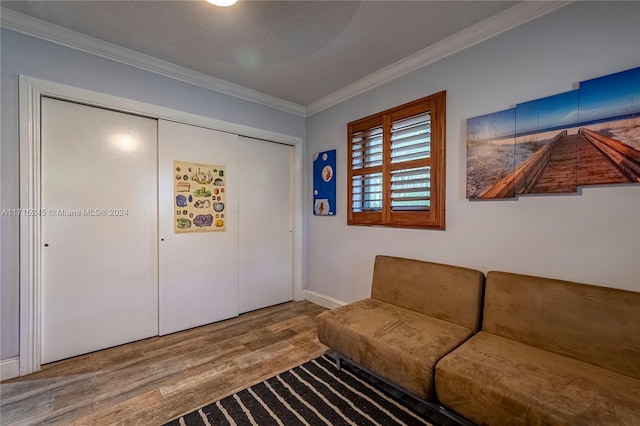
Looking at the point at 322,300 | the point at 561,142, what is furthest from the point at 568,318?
the point at 322,300

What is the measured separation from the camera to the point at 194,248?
2811 millimetres

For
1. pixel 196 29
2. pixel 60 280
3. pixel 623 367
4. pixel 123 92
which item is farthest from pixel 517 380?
pixel 123 92

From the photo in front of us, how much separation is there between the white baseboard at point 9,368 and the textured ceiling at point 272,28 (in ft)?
8.33

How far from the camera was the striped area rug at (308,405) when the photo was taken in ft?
5.14

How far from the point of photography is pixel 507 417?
1202mm

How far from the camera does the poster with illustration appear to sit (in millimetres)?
3271

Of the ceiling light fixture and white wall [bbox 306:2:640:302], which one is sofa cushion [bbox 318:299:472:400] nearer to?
white wall [bbox 306:2:640:302]

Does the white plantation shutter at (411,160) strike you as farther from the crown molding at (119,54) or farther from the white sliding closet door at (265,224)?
the crown molding at (119,54)

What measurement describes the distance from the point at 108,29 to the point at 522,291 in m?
3.57

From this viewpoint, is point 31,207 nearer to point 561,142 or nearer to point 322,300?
point 322,300

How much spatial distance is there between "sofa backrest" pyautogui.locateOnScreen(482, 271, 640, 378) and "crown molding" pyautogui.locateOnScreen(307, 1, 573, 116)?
70.0 inches

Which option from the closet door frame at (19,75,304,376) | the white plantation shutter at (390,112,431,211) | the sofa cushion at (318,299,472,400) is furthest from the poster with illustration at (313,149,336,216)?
the closet door frame at (19,75,304,376)

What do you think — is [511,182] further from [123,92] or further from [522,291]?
[123,92]

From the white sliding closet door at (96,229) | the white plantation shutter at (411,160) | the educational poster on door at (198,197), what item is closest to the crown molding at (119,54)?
the white sliding closet door at (96,229)
